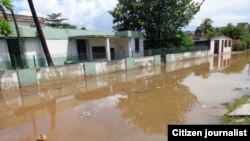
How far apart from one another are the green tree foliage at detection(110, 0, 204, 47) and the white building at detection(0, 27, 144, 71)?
204 cm

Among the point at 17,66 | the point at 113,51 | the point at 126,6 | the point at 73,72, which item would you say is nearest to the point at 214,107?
the point at 73,72

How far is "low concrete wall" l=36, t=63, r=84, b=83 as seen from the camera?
14875 millimetres

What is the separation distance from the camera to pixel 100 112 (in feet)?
27.8

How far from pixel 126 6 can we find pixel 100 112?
23.5 meters

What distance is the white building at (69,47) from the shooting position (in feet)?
59.3

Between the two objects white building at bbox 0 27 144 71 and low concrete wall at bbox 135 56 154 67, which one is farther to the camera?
low concrete wall at bbox 135 56 154 67

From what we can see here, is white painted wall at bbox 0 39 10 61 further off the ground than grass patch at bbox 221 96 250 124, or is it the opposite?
white painted wall at bbox 0 39 10 61

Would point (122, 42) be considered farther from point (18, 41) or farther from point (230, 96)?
point (230, 96)

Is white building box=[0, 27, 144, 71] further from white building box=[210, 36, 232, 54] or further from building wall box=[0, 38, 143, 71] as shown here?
white building box=[210, 36, 232, 54]

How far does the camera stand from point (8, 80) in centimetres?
1334

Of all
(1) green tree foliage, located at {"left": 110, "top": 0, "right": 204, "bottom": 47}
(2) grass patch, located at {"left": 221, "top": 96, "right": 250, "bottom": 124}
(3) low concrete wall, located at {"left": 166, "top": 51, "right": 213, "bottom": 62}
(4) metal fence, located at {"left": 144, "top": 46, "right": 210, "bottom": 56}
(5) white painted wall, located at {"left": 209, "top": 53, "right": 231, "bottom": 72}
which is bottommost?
(5) white painted wall, located at {"left": 209, "top": 53, "right": 231, "bottom": 72}

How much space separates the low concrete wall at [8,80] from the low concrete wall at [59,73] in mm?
1452

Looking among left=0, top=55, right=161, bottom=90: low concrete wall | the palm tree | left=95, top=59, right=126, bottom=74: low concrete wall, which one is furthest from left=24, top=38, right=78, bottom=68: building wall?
the palm tree

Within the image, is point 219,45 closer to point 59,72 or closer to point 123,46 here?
point 123,46
